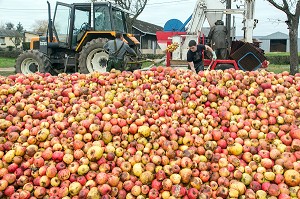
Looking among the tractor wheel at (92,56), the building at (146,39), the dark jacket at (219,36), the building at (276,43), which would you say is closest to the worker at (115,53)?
the tractor wheel at (92,56)

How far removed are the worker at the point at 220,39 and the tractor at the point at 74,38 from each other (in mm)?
2642

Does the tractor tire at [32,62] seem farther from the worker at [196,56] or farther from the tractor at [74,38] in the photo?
the worker at [196,56]

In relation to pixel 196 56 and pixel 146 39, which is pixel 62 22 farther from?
pixel 146 39

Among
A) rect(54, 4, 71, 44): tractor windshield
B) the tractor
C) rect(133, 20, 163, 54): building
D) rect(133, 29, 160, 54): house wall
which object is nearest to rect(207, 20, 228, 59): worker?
the tractor

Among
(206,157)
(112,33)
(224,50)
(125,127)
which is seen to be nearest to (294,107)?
(206,157)

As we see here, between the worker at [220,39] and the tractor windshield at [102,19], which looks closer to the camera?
the worker at [220,39]

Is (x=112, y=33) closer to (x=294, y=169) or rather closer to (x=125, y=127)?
(x=125, y=127)

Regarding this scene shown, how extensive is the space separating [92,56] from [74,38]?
1.26m

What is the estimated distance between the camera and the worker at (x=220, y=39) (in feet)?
32.6

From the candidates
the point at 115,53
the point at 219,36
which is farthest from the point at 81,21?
the point at 219,36

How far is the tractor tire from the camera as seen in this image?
10977 mm

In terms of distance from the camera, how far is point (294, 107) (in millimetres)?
3977

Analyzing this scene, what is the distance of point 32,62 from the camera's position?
11.5 meters

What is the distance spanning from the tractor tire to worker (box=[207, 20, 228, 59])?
568 cm
